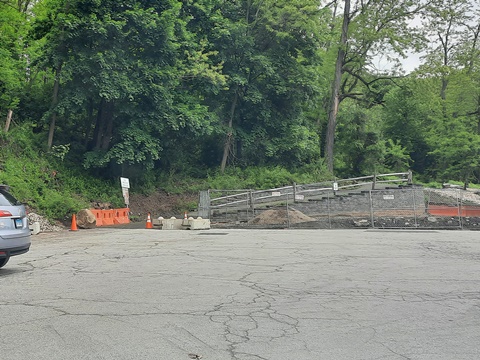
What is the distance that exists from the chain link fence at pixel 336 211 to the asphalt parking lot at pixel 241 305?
447 inches

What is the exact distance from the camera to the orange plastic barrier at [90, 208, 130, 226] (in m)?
25.0

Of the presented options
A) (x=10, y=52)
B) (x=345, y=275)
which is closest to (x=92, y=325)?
(x=345, y=275)

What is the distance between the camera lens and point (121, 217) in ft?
89.0

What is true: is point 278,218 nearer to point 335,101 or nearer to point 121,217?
point 121,217

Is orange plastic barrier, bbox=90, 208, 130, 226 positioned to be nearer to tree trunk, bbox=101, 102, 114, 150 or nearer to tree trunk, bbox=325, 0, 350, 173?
tree trunk, bbox=101, 102, 114, 150

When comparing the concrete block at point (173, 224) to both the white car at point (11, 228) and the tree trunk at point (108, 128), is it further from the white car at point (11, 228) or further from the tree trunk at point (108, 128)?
the white car at point (11, 228)

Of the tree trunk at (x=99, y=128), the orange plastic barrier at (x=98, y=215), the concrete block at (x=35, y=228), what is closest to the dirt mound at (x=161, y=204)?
the tree trunk at (x=99, y=128)

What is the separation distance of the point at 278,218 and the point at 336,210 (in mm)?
7110

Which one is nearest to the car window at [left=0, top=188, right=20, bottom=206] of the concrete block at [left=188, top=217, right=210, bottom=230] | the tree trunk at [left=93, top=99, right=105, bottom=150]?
the concrete block at [left=188, top=217, right=210, bottom=230]

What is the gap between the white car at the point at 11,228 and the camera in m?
9.96

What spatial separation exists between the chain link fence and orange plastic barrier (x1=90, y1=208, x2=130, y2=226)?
4153mm

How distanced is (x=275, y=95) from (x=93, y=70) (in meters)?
16.7

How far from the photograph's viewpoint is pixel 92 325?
6.47m

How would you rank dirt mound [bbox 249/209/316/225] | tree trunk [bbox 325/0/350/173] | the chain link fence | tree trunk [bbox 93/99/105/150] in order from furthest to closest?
tree trunk [bbox 325/0/350/173] → tree trunk [bbox 93/99/105/150] → dirt mound [bbox 249/209/316/225] → the chain link fence
